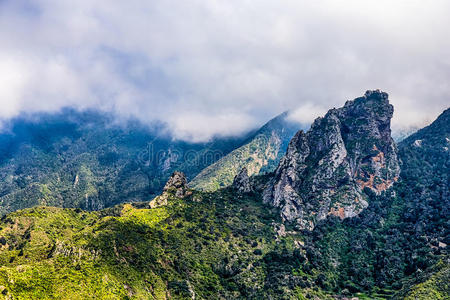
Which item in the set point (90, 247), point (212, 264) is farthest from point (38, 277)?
point (212, 264)

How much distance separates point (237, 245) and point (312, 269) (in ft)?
134

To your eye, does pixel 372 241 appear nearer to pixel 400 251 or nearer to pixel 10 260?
pixel 400 251

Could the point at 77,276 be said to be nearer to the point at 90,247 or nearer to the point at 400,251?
the point at 90,247

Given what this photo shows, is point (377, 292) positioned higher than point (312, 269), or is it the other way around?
point (312, 269)

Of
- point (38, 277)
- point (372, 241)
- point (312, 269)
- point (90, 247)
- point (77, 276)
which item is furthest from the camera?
point (372, 241)

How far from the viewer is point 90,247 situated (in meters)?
122

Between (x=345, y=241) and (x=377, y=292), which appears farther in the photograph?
(x=345, y=241)

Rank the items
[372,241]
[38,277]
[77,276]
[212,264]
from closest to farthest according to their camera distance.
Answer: [38,277], [77,276], [212,264], [372,241]

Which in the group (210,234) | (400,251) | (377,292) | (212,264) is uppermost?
(210,234)

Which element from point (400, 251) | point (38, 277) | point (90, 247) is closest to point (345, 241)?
point (400, 251)

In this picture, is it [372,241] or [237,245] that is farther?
[372,241]

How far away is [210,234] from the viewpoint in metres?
Result: 174

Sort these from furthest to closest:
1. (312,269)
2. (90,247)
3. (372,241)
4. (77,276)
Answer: (372,241) → (312,269) → (90,247) → (77,276)

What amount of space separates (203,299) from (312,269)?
6701 cm
